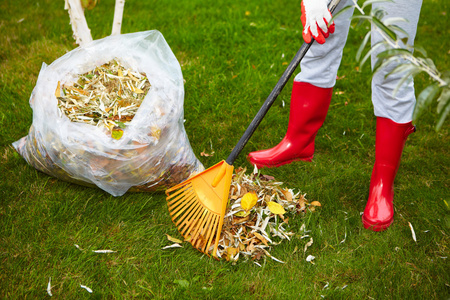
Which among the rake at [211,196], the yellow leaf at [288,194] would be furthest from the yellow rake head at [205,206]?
the yellow leaf at [288,194]

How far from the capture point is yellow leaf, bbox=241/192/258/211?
1.67m

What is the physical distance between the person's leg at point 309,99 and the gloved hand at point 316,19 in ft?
0.73

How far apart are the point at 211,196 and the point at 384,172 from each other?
2.70 feet

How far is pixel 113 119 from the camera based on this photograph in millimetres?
1683

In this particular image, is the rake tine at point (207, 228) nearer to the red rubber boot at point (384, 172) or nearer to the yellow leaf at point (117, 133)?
the yellow leaf at point (117, 133)

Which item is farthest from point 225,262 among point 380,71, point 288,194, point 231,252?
point 380,71

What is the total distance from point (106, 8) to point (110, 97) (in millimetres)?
2177

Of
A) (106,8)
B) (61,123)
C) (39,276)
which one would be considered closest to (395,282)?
(39,276)

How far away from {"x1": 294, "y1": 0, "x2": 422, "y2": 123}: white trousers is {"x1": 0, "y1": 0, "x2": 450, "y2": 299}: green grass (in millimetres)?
451

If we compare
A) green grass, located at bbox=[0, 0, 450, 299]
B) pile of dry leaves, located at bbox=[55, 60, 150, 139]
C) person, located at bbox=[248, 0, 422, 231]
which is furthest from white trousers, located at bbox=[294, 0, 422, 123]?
pile of dry leaves, located at bbox=[55, 60, 150, 139]

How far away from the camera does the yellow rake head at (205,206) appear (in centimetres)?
162

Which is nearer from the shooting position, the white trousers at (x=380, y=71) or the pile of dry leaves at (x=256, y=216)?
the white trousers at (x=380, y=71)

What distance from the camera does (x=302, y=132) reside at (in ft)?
6.89

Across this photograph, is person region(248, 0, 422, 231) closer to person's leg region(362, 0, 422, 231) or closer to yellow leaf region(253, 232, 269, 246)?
person's leg region(362, 0, 422, 231)
